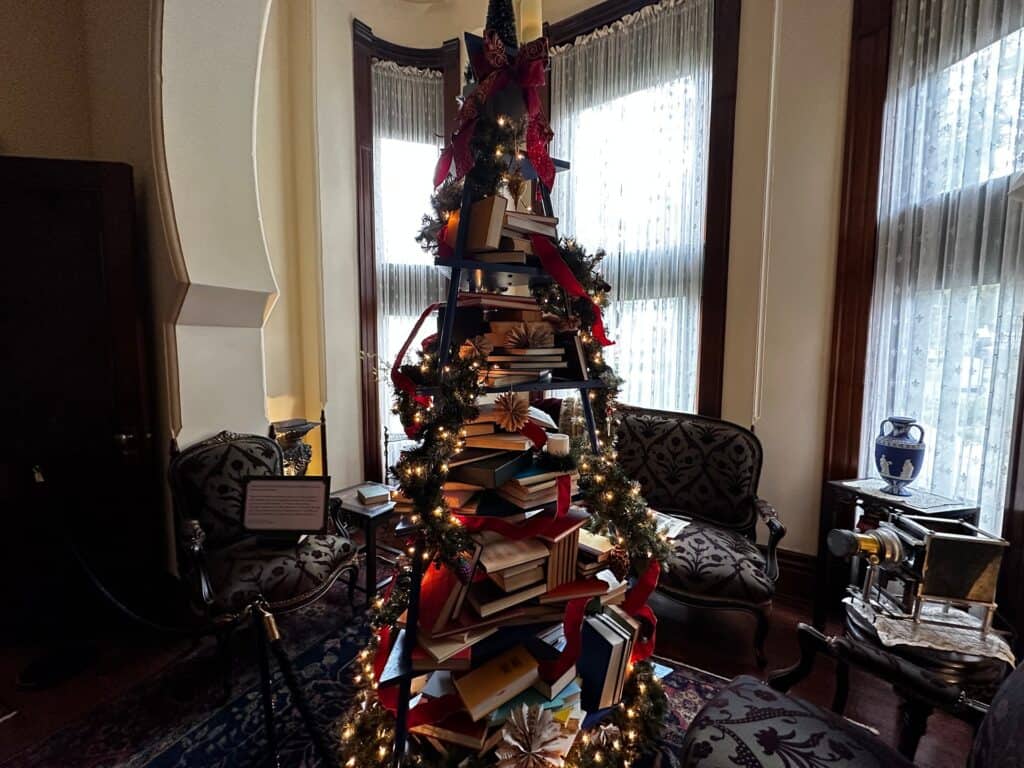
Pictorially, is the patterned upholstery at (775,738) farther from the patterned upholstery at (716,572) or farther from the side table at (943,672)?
the patterned upholstery at (716,572)

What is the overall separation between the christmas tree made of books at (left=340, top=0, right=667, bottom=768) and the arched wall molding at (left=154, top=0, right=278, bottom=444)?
1463mm

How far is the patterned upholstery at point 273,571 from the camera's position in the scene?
6.24 feet

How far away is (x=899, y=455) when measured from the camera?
210 cm

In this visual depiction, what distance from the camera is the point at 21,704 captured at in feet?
6.02

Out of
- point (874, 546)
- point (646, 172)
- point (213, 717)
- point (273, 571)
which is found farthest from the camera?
point (646, 172)

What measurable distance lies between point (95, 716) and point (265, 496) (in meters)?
0.99

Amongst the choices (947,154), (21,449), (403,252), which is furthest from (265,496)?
(947,154)

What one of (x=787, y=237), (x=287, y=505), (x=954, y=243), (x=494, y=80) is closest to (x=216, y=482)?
(x=287, y=505)

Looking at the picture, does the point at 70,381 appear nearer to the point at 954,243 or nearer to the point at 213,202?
the point at 213,202

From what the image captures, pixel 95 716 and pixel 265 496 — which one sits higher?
pixel 265 496

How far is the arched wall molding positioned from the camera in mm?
2068

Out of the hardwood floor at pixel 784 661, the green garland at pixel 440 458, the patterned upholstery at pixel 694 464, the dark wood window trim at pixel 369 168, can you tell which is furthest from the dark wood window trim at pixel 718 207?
the green garland at pixel 440 458

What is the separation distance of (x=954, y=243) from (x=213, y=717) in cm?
375

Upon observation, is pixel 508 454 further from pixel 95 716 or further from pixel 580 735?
pixel 95 716
